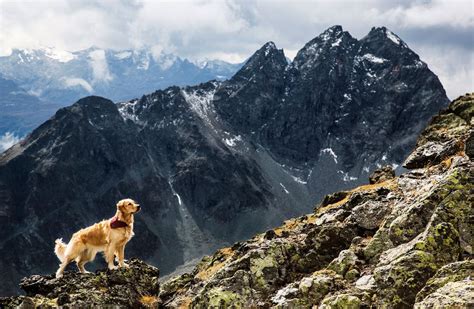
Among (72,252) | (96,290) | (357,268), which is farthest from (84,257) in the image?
(357,268)

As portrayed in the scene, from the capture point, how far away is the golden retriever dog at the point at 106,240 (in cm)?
2383

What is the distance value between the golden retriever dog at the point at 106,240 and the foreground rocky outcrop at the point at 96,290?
685mm

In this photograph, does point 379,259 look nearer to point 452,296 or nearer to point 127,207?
point 452,296

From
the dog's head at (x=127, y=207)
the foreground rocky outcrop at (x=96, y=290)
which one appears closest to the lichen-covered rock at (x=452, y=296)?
the dog's head at (x=127, y=207)

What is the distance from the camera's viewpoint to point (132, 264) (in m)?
26.7

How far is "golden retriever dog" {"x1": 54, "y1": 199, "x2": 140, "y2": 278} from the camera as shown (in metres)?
23.8

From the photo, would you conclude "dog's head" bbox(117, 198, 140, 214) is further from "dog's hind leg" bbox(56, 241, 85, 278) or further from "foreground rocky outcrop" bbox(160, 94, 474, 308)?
"foreground rocky outcrop" bbox(160, 94, 474, 308)

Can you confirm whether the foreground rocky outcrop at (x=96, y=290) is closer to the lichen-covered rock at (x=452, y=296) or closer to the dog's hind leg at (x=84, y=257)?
the dog's hind leg at (x=84, y=257)

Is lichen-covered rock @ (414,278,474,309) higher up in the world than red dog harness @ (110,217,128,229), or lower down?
lower down

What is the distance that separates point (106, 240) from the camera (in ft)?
79.6

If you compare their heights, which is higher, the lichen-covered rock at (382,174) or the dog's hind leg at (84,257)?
the dog's hind leg at (84,257)

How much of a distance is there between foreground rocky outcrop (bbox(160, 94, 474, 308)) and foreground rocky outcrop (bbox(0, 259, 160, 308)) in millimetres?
1669

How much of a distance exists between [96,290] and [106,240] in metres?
2.54

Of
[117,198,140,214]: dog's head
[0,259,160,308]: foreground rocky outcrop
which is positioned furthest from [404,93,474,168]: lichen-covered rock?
[0,259,160,308]: foreground rocky outcrop
